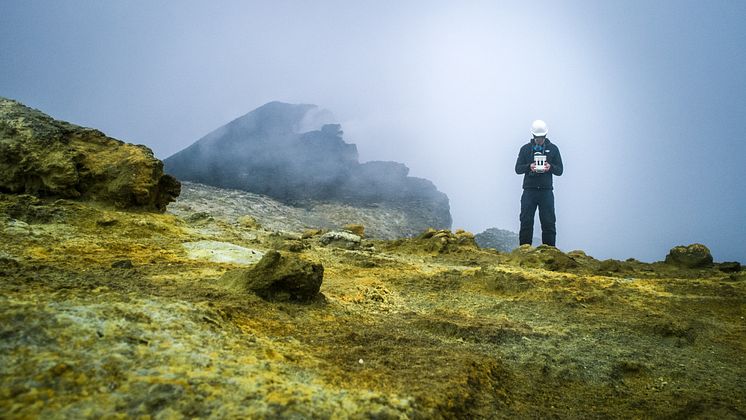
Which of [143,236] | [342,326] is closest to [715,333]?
[342,326]

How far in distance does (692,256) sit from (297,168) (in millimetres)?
16148

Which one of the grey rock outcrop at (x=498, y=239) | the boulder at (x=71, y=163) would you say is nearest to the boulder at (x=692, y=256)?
the boulder at (x=71, y=163)

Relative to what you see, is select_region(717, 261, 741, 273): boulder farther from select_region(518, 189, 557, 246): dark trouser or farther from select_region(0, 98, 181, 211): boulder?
select_region(0, 98, 181, 211): boulder

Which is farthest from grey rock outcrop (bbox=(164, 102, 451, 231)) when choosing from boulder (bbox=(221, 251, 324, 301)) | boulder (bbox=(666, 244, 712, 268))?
boulder (bbox=(221, 251, 324, 301))

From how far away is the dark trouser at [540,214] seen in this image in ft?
34.7

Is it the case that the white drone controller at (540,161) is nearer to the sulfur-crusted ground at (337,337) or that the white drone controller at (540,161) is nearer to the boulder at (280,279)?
the sulfur-crusted ground at (337,337)

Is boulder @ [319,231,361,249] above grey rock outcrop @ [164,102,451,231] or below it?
below

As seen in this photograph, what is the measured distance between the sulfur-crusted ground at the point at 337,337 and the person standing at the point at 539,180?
4.37 meters

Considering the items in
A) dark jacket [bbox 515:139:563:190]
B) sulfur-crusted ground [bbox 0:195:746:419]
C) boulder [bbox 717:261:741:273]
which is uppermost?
dark jacket [bbox 515:139:563:190]

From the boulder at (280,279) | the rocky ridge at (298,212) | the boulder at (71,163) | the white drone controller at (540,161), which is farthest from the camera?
the rocky ridge at (298,212)

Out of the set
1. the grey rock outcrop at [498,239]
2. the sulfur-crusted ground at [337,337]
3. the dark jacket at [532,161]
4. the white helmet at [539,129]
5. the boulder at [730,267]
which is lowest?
the sulfur-crusted ground at [337,337]

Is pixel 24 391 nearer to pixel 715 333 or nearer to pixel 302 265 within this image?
pixel 302 265

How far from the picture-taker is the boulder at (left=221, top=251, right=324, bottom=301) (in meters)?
3.43

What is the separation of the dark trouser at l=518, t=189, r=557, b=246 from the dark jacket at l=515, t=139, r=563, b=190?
0.54ft
